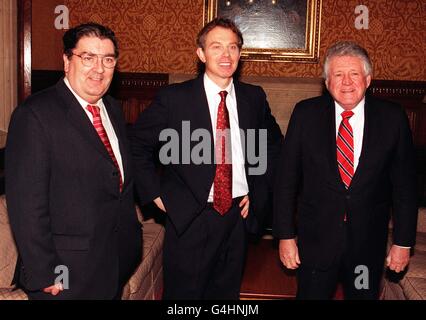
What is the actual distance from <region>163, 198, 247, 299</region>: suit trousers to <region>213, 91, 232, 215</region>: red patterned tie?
0.06 metres

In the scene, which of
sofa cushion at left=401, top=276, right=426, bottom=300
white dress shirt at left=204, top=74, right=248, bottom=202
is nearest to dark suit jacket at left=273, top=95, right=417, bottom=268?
white dress shirt at left=204, top=74, right=248, bottom=202

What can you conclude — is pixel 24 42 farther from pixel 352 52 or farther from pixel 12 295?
pixel 352 52

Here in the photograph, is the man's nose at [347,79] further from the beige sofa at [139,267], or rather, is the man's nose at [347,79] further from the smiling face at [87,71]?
the beige sofa at [139,267]

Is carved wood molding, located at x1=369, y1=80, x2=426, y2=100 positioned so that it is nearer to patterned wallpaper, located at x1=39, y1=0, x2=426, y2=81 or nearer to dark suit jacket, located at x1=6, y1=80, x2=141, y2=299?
patterned wallpaper, located at x1=39, y1=0, x2=426, y2=81

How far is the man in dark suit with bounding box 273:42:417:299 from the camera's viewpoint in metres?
2.24

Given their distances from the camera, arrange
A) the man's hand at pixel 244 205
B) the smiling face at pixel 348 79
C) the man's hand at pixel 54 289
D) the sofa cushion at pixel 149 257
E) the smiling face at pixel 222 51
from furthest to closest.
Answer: the sofa cushion at pixel 149 257
the man's hand at pixel 244 205
the smiling face at pixel 222 51
the smiling face at pixel 348 79
the man's hand at pixel 54 289

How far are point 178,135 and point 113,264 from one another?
78 centimetres

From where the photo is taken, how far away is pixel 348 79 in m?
2.22

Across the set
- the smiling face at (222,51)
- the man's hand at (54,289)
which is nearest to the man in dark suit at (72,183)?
the man's hand at (54,289)

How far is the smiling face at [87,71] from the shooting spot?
1961 mm

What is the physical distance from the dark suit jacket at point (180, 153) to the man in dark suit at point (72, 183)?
0.40m

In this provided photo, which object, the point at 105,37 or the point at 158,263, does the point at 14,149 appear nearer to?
the point at 105,37

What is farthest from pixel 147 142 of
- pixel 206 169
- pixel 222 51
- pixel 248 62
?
pixel 248 62

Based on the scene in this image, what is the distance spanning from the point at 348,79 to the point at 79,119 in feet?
4.08
